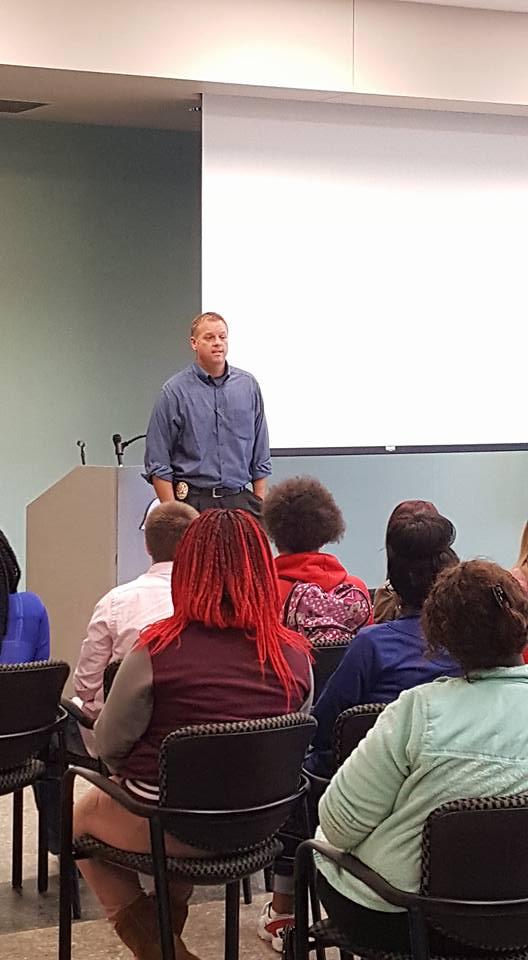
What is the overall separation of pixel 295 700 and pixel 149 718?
0.33m

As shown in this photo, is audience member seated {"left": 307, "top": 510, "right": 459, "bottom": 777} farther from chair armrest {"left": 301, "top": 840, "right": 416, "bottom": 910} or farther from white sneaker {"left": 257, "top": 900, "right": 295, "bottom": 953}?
chair armrest {"left": 301, "top": 840, "right": 416, "bottom": 910}

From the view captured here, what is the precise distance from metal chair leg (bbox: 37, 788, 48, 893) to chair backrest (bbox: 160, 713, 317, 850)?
3.77 feet

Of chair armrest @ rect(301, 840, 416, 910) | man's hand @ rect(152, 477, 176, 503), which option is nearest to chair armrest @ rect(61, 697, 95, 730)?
chair armrest @ rect(301, 840, 416, 910)

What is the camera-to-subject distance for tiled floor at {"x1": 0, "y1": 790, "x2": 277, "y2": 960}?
308 centimetres

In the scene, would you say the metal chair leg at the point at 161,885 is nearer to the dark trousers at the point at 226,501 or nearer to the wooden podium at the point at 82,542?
the wooden podium at the point at 82,542

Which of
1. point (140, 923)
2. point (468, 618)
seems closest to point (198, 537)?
point (468, 618)

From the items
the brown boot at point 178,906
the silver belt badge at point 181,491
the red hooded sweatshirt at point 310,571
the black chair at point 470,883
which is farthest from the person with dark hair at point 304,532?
the silver belt badge at point 181,491

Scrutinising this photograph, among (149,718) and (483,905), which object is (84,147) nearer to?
(149,718)

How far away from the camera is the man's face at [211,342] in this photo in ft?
18.0

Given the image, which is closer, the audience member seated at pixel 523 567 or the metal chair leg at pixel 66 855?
the metal chair leg at pixel 66 855

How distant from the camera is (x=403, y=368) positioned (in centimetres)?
669

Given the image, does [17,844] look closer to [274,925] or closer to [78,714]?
[78,714]

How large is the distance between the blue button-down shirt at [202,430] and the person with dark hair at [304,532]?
6.59ft

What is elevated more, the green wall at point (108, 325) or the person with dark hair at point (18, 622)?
the green wall at point (108, 325)
